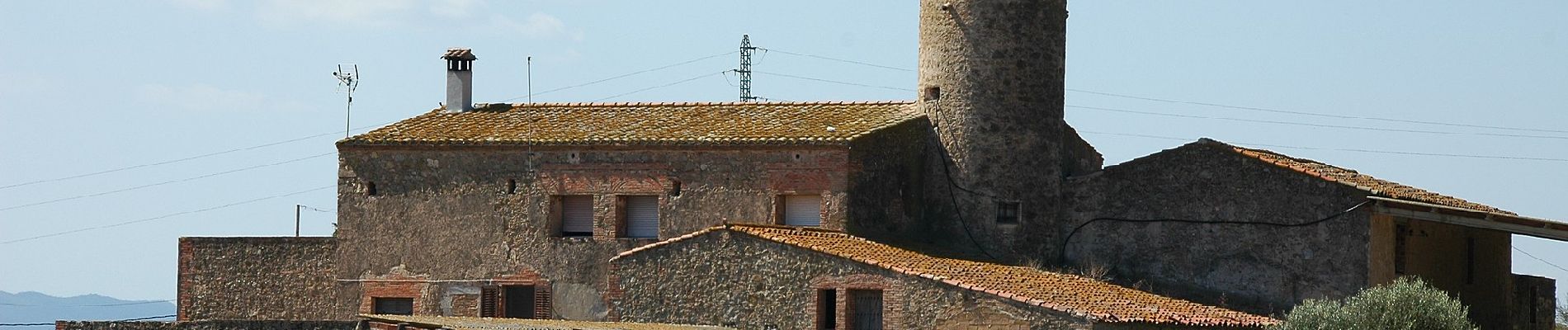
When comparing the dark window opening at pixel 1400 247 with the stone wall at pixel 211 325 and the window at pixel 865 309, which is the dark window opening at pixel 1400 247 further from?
the stone wall at pixel 211 325

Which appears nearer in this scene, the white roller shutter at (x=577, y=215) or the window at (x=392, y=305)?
the white roller shutter at (x=577, y=215)

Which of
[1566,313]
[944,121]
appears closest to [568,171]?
[944,121]

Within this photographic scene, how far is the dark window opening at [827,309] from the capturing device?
28.4 metres

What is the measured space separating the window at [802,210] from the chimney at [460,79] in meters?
6.40

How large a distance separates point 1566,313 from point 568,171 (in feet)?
64.1

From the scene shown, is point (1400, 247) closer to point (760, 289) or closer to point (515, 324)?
point (760, 289)

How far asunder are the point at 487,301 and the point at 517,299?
446 millimetres

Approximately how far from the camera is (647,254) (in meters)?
29.9

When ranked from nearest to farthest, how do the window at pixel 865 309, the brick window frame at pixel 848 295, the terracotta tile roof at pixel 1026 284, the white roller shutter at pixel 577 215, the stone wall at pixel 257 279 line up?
the terracotta tile roof at pixel 1026 284 → the brick window frame at pixel 848 295 → the window at pixel 865 309 → the white roller shutter at pixel 577 215 → the stone wall at pixel 257 279

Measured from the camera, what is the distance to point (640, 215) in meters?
32.3

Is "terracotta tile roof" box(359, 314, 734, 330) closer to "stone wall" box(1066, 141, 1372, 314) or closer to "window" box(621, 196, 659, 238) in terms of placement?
"window" box(621, 196, 659, 238)

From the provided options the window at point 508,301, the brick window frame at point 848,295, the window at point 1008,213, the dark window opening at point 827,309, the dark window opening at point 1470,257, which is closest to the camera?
the brick window frame at point 848,295

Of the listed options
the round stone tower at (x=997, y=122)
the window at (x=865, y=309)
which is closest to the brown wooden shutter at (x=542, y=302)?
the window at (x=865, y=309)

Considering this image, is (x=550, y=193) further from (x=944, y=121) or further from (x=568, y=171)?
(x=944, y=121)
